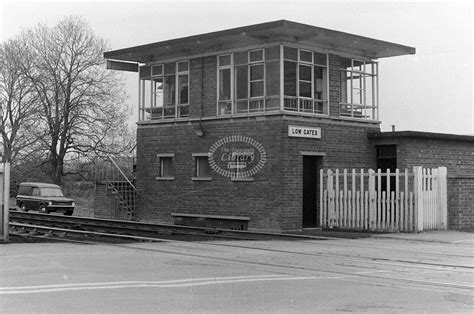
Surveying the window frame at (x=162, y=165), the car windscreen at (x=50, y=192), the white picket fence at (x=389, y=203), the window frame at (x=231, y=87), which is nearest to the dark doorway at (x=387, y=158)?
the white picket fence at (x=389, y=203)

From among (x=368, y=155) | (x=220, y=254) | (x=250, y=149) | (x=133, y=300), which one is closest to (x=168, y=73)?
(x=250, y=149)

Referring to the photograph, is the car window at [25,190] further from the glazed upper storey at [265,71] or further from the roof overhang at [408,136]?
the roof overhang at [408,136]

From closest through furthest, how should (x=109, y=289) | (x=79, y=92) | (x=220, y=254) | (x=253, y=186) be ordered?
(x=109, y=289)
(x=220, y=254)
(x=253, y=186)
(x=79, y=92)

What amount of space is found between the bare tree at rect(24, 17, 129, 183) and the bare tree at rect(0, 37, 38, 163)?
1.90 ft

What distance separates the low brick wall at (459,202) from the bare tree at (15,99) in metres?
31.6

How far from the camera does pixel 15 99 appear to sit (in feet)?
151

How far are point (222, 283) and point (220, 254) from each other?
15.0 ft

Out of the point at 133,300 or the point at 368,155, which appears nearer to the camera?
the point at 133,300

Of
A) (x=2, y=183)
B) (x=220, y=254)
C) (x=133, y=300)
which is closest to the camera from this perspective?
(x=133, y=300)

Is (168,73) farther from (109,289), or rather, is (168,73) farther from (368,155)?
(109,289)

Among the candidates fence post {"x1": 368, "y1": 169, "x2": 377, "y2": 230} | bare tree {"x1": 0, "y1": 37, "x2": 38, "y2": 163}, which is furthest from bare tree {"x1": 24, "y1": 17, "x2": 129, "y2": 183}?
fence post {"x1": 368, "y1": 169, "x2": 377, "y2": 230}

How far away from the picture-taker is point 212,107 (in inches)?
1045

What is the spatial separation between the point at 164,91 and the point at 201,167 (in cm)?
411

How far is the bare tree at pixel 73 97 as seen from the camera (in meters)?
46.1
